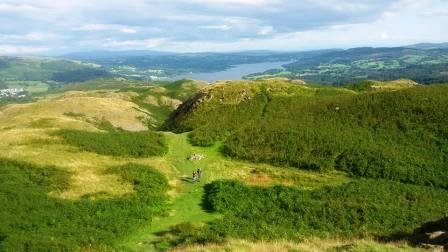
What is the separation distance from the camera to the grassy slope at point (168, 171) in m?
43.3

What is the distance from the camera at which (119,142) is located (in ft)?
205

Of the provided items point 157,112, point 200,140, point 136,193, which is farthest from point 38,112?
point 136,193

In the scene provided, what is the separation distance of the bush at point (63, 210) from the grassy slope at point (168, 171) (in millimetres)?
1185

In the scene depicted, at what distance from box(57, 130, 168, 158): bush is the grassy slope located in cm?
128

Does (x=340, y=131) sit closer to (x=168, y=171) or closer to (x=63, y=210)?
(x=168, y=171)

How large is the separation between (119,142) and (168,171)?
39.0 feet

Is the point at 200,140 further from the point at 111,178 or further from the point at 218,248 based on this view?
the point at 218,248

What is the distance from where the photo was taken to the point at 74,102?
13988cm

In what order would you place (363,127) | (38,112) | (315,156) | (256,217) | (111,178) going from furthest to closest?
(38,112)
(363,127)
(315,156)
(111,178)
(256,217)

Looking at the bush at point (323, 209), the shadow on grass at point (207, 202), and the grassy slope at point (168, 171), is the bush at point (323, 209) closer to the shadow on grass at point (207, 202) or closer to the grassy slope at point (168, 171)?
the shadow on grass at point (207, 202)

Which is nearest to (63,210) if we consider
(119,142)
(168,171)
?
(168,171)

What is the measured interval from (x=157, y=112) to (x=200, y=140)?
116589 millimetres

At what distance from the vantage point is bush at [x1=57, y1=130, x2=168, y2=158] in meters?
58.8

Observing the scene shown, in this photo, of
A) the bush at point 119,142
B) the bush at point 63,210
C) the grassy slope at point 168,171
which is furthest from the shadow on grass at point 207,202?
the bush at point 119,142
